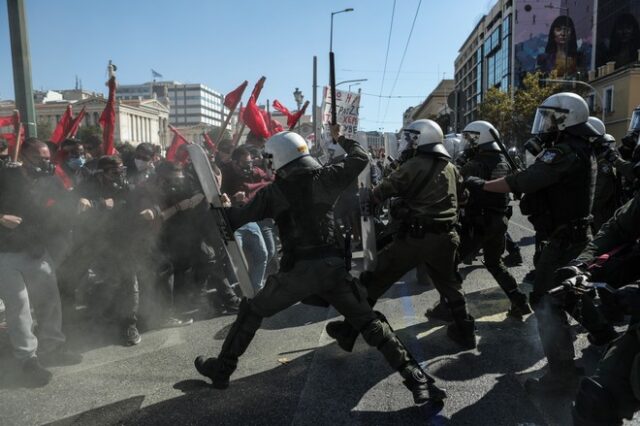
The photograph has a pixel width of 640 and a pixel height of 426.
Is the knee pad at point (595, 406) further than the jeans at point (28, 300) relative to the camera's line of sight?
No

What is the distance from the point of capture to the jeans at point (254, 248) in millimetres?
5402

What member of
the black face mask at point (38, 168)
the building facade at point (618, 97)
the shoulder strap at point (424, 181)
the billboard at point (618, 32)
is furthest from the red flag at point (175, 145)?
the billboard at point (618, 32)

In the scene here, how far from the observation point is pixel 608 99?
4103cm

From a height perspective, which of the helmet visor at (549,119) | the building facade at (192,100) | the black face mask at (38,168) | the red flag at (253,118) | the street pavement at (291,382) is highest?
the building facade at (192,100)

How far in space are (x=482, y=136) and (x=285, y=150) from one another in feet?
8.19

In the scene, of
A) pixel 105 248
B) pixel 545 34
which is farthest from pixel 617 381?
pixel 545 34

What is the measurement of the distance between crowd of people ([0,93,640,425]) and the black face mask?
0.04 feet

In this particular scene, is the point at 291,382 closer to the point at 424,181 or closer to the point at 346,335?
the point at 346,335

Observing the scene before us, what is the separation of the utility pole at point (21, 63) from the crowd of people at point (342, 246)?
1.37ft

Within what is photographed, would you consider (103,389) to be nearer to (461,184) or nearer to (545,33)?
(461,184)

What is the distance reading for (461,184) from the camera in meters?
4.24

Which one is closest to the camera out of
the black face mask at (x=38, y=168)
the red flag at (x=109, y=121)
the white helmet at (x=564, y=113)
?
the white helmet at (x=564, y=113)

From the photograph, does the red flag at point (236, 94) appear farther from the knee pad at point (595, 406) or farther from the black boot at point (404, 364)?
the knee pad at point (595, 406)

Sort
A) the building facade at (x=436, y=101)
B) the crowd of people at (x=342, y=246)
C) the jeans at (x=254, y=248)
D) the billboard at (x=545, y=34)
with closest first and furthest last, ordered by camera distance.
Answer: the crowd of people at (x=342, y=246) → the jeans at (x=254, y=248) → the billboard at (x=545, y=34) → the building facade at (x=436, y=101)
